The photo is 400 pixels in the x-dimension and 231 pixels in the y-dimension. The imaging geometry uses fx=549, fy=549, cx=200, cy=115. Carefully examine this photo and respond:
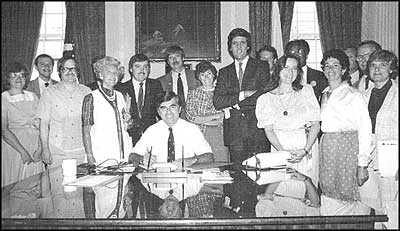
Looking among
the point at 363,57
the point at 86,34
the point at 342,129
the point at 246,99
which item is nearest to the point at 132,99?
the point at 246,99

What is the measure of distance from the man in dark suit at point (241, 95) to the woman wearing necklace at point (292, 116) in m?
0.26

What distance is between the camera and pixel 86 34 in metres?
5.26

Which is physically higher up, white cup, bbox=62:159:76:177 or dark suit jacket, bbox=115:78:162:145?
dark suit jacket, bbox=115:78:162:145

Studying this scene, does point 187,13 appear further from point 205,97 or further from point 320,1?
point 205,97

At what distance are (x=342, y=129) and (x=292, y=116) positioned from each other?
0.33 meters

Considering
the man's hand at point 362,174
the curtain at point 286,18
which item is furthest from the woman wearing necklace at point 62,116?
the curtain at point 286,18

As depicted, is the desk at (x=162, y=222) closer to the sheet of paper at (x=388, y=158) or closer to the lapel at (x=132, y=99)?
the sheet of paper at (x=388, y=158)

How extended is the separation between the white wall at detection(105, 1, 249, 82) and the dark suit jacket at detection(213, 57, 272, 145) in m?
1.58

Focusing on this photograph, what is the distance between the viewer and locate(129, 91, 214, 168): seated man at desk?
10.1 ft

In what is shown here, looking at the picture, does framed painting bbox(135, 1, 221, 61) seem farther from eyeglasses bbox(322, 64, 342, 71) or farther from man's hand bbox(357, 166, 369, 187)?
man's hand bbox(357, 166, 369, 187)

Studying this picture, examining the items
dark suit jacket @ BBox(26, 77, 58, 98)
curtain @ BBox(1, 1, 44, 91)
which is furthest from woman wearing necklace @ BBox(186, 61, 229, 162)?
curtain @ BBox(1, 1, 44, 91)

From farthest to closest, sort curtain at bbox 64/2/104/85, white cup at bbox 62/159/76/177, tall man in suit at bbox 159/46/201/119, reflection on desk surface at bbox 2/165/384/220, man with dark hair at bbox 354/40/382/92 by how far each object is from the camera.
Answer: curtain at bbox 64/2/104/85 → tall man in suit at bbox 159/46/201/119 → man with dark hair at bbox 354/40/382/92 → white cup at bbox 62/159/76/177 → reflection on desk surface at bbox 2/165/384/220

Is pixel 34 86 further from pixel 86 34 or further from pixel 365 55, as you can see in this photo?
pixel 365 55

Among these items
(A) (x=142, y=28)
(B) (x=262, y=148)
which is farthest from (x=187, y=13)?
(B) (x=262, y=148)
